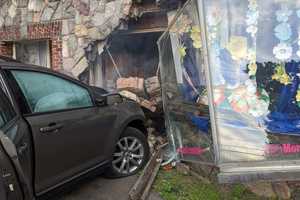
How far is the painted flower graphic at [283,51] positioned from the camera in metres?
4.60

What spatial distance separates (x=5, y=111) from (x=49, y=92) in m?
1.06

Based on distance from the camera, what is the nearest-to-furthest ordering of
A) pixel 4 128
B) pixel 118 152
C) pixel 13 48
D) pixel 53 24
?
pixel 4 128, pixel 118 152, pixel 53 24, pixel 13 48

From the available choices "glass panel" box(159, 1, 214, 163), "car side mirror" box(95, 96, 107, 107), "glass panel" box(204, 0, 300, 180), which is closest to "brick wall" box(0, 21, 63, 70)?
"glass panel" box(159, 1, 214, 163)

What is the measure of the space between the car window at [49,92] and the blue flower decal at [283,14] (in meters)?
2.48

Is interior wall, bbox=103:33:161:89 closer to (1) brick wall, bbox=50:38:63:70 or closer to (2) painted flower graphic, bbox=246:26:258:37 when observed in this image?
(1) brick wall, bbox=50:38:63:70

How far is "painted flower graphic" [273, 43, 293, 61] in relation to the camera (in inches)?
181

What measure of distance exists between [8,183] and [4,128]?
2.14 feet

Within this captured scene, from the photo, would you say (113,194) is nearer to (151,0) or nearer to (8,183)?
(8,183)

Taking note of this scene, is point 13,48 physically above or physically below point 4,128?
above

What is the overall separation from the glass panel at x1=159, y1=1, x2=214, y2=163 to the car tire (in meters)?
0.56

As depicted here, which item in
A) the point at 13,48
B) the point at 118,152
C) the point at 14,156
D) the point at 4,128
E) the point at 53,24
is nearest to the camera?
the point at 14,156

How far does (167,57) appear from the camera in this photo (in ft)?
22.0

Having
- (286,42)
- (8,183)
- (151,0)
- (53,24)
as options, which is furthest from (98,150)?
(53,24)

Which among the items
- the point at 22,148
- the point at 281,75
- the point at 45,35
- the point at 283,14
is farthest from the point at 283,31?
the point at 45,35
